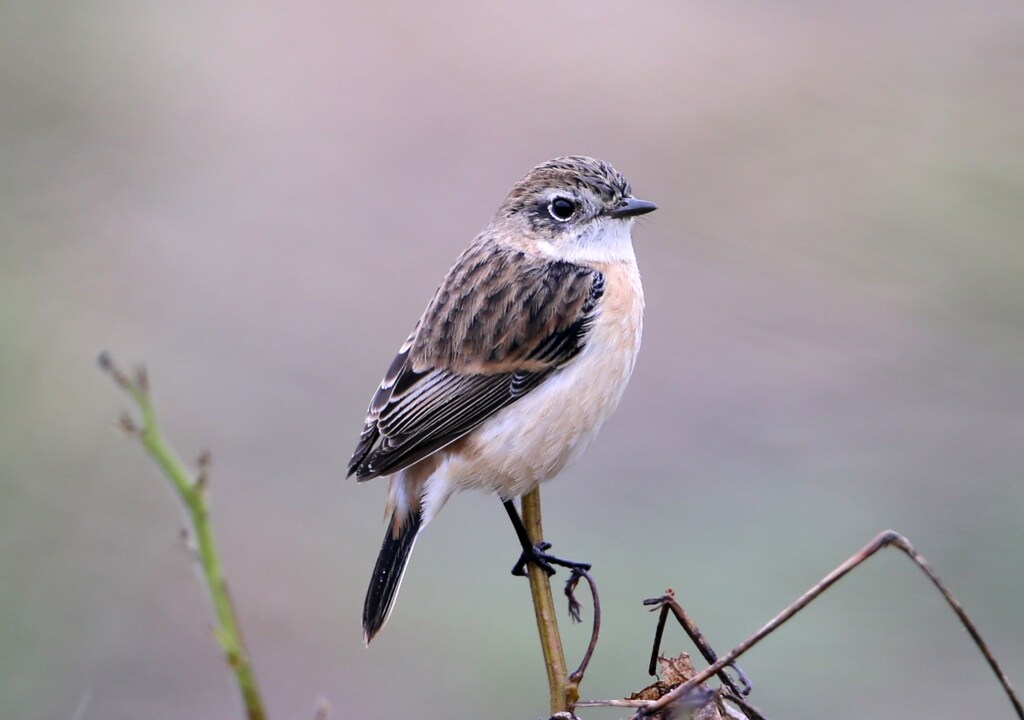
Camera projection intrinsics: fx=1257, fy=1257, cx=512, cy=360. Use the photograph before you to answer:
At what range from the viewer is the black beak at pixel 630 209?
4.37 meters

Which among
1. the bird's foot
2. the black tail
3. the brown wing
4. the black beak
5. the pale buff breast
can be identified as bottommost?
the bird's foot

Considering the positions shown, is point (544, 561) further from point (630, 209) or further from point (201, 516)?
point (201, 516)

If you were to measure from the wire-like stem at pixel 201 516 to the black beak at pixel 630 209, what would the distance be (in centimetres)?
331

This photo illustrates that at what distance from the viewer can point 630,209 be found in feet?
14.4

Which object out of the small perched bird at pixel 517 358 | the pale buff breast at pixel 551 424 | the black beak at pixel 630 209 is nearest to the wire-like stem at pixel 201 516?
the small perched bird at pixel 517 358

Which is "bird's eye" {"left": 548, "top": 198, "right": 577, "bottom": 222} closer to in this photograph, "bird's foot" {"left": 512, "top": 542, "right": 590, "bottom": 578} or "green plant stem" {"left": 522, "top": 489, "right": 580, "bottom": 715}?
"bird's foot" {"left": 512, "top": 542, "right": 590, "bottom": 578}

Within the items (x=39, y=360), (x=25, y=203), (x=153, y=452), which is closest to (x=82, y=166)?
(x=25, y=203)

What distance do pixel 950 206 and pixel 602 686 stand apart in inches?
115

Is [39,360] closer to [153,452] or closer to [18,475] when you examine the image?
[18,475]

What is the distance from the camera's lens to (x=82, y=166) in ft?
36.0

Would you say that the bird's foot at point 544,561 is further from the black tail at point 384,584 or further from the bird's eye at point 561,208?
the bird's eye at point 561,208

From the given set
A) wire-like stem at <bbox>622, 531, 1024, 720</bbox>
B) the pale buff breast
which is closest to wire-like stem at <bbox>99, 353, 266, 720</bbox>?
wire-like stem at <bbox>622, 531, 1024, 720</bbox>

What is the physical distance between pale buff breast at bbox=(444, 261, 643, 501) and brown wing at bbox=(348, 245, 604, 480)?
0.15ft

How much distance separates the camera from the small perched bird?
150 inches
